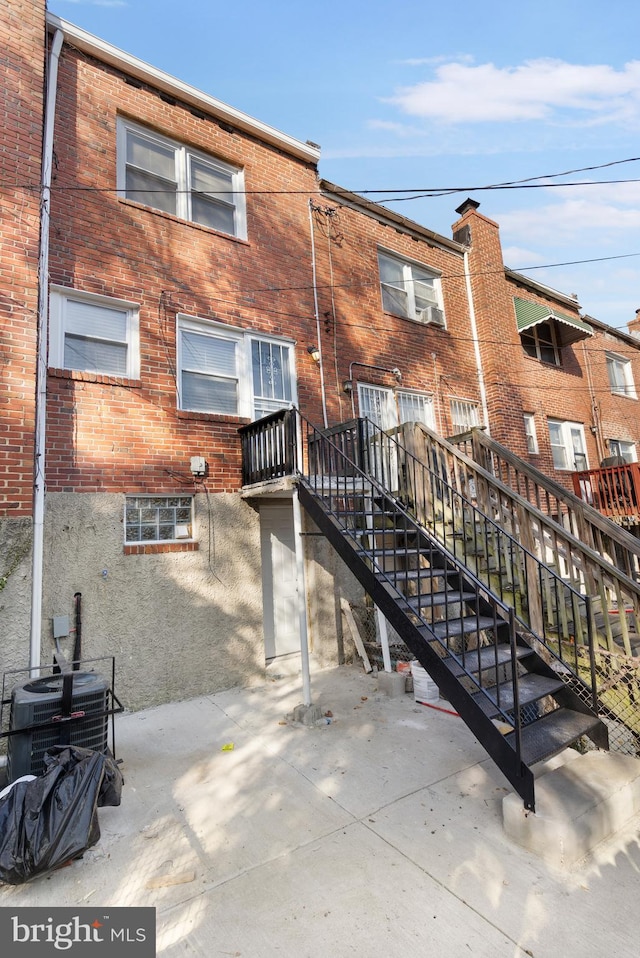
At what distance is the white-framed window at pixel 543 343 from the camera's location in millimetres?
12039

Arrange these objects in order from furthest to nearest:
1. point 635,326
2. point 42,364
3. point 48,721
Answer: point 635,326 → point 42,364 → point 48,721

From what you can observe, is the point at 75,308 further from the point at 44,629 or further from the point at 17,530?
the point at 44,629

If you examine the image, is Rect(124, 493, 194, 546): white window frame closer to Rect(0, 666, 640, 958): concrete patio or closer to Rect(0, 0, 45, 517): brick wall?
Rect(0, 0, 45, 517): brick wall

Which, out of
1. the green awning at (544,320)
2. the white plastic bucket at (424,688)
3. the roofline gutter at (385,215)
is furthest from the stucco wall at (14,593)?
the green awning at (544,320)

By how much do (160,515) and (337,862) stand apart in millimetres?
4172

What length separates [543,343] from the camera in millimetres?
12430

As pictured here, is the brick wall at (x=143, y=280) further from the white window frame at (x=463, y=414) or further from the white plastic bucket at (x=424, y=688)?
the white window frame at (x=463, y=414)

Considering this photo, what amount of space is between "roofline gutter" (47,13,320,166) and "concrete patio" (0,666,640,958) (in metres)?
8.49

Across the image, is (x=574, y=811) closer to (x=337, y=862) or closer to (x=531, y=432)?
(x=337, y=862)

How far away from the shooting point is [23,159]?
527cm

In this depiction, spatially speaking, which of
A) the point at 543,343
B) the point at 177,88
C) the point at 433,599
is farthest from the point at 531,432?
the point at 177,88

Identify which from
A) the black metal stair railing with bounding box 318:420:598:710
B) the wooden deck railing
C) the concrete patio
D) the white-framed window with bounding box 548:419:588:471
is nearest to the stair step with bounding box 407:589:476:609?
the black metal stair railing with bounding box 318:420:598:710

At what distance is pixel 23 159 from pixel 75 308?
1.61 m

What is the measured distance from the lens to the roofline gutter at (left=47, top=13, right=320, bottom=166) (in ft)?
19.9
